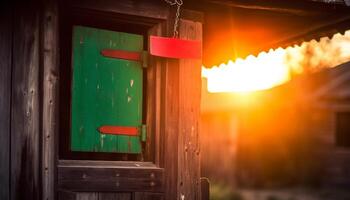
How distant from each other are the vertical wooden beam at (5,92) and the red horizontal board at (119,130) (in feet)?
2.66

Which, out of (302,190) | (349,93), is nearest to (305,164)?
(302,190)

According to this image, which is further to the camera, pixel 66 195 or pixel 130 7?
pixel 130 7

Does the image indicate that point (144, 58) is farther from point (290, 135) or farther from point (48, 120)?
point (290, 135)

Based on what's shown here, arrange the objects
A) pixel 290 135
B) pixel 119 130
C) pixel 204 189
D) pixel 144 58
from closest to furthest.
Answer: pixel 119 130, pixel 144 58, pixel 204 189, pixel 290 135

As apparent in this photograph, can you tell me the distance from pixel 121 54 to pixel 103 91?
371 millimetres

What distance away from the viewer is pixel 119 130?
5422mm

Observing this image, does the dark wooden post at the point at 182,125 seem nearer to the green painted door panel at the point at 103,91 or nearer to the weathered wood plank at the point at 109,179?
the weathered wood plank at the point at 109,179

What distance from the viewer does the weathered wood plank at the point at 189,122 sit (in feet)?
17.8

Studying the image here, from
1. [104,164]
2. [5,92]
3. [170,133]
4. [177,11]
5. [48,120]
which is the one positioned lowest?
[104,164]

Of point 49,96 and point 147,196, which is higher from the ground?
point 49,96

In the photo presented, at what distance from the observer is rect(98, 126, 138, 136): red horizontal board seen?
211 inches

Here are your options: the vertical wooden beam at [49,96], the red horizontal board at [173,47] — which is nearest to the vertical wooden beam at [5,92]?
the vertical wooden beam at [49,96]

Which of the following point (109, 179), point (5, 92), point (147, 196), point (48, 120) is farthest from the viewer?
point (147, 196)

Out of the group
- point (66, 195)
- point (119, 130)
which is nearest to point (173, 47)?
point (119, 130)
